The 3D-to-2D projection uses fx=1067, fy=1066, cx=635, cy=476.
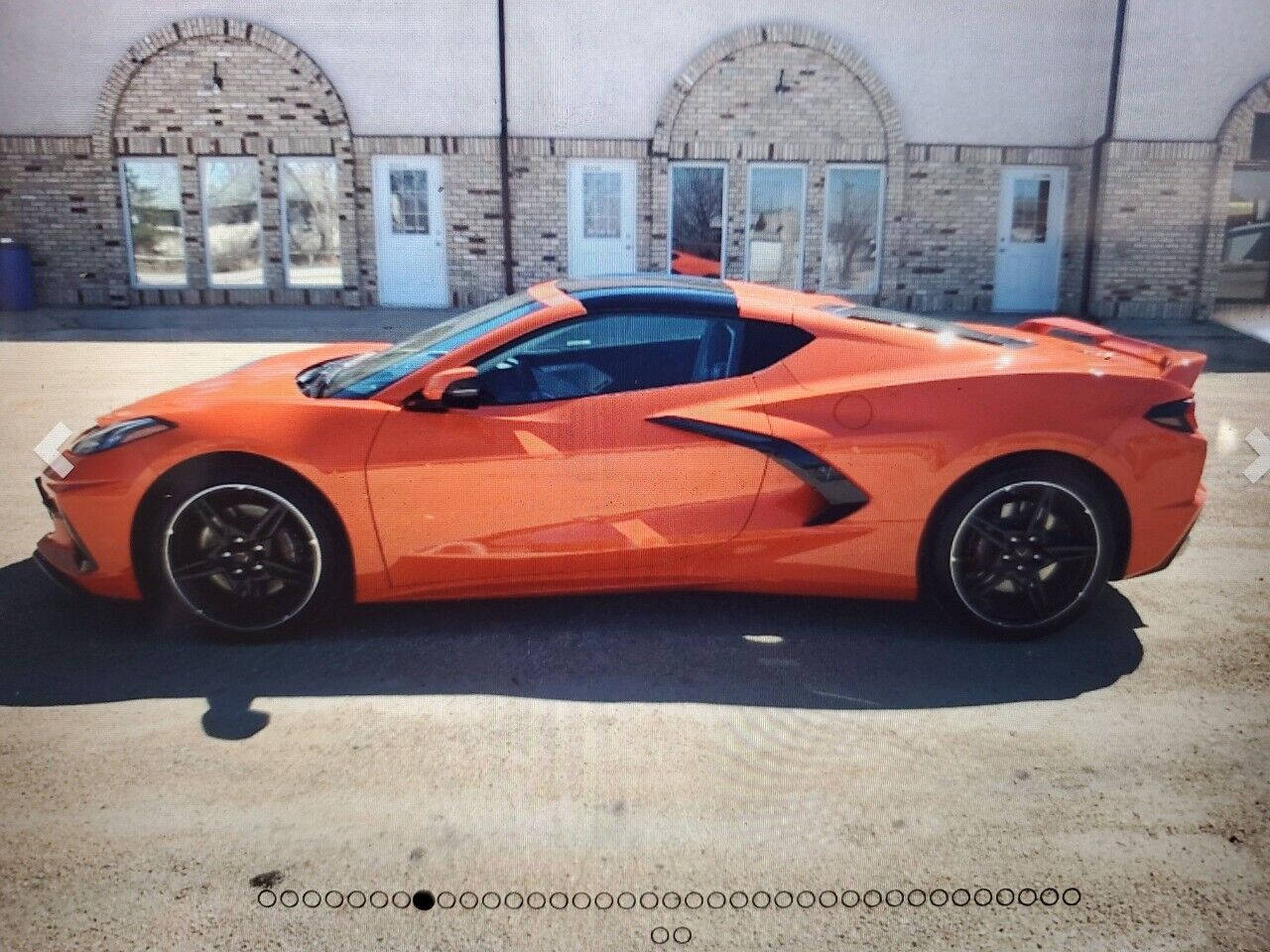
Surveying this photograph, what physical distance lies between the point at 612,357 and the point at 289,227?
48.4 feet

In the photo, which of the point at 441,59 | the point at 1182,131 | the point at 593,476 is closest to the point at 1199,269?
the point at 1182,131

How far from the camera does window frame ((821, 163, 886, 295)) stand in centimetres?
1716

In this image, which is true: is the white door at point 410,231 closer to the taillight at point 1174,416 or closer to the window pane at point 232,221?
the window pane at point 232,221

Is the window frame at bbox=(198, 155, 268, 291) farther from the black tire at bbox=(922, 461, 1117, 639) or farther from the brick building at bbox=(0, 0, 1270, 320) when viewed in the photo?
the black tire at bbox=(922, 461, 1117, 639)

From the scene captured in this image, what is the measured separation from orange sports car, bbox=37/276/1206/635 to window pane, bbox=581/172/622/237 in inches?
534

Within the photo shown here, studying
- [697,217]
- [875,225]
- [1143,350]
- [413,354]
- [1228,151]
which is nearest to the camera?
[413,354]

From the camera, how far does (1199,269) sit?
16875 mm

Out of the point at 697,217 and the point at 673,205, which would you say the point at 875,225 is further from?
the point at 673,205

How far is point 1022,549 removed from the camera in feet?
13.2

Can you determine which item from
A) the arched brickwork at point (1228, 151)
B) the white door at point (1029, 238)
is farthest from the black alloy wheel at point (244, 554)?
the arched brickwork at point (1228, 151)

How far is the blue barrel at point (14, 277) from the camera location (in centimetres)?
1659

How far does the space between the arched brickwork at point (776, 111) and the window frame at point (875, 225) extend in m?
0.10

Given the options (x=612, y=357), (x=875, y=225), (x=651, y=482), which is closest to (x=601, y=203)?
(x=875, y=225)

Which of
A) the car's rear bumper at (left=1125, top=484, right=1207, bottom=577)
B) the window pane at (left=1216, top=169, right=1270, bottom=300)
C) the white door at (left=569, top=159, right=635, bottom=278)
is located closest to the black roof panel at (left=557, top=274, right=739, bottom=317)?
the car's rear bumper at (left=1125, top=484, right=1207, bottom=577)
